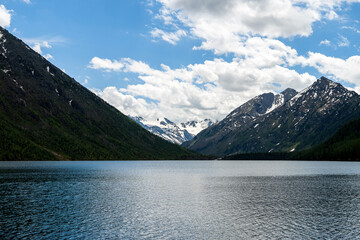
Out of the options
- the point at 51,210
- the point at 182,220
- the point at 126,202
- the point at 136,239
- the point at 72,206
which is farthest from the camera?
the point at 126,202

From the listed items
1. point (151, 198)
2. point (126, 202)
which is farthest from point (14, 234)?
point (151, 198)

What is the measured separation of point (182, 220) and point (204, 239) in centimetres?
1236

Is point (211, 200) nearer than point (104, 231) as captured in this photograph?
No

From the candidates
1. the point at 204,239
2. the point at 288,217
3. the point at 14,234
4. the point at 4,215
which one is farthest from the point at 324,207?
the point at 4,215

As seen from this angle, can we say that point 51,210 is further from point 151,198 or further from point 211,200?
point 211,200

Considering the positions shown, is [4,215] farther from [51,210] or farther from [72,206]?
[72,206]

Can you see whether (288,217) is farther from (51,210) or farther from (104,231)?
(51,210)

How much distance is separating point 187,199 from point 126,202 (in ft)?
51.4

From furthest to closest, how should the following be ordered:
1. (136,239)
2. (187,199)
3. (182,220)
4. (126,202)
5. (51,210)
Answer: (187,199) → (126,202) → (51,210) → (182,220) → (136,239)

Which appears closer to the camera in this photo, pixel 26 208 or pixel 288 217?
pixel 288 217

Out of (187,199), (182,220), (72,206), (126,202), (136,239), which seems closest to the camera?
(136,239)

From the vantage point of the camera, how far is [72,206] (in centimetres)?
6788

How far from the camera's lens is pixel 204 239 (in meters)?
44.1

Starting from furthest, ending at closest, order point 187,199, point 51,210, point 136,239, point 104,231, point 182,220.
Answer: point 187,199 < point 51,210 < point 182,220 < point 104,231 < point 136,239
